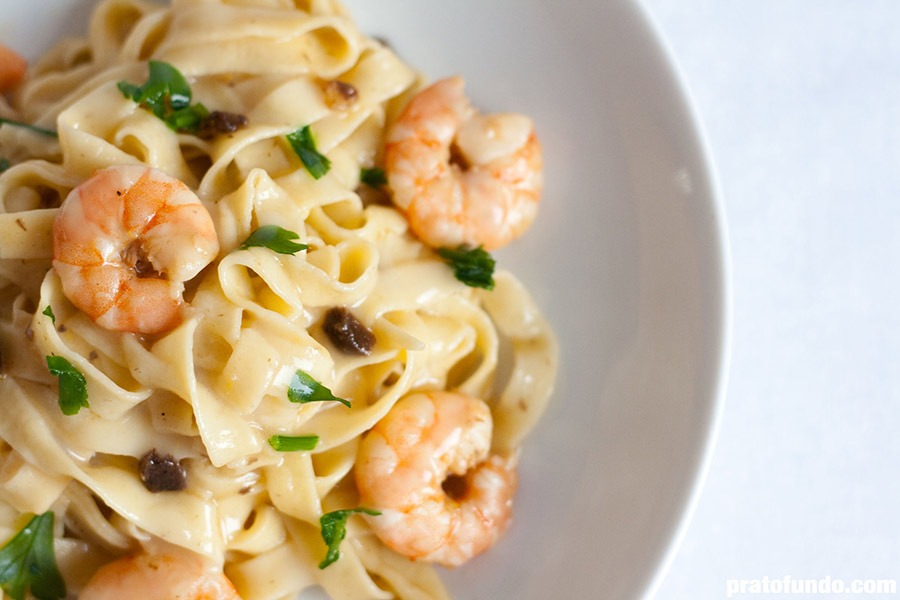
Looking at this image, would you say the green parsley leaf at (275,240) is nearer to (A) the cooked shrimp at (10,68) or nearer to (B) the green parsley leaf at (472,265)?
(B) the green parsley leaf at (472,265)

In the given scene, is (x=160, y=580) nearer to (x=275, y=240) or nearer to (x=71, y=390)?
→ (x=71, y=390)

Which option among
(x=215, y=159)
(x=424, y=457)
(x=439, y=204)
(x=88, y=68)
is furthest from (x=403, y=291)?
(x=88, y=68)

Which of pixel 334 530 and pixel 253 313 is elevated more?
pixel 253 313

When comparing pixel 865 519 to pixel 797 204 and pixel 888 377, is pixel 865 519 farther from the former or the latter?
pixel 797 204

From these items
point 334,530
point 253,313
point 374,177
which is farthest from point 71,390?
point 374,177

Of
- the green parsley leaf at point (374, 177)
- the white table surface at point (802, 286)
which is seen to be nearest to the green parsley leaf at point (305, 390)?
the green parsley leaf at point (374, 177)
